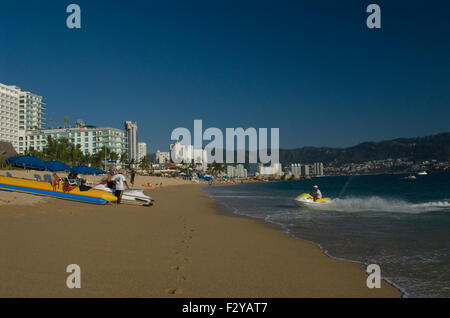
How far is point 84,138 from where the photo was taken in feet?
404

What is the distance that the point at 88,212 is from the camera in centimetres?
1278

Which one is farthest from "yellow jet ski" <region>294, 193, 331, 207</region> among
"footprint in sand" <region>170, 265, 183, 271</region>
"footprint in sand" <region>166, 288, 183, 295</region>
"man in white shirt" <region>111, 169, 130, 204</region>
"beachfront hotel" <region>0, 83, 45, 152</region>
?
"beachfront hotel" <region>0, 83, 45, 152</region>

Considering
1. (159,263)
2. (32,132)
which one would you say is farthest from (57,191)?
(32,132)

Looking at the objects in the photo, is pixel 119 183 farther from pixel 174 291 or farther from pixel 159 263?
pixel 174 291

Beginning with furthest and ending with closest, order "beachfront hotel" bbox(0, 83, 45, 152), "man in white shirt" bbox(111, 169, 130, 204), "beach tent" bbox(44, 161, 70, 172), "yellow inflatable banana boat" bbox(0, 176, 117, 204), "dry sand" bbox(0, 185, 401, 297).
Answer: "beachfront hotel" bbox(0, 83, 45, 152) < "beach tent" bbox(44, 161, 70, 172) < "man in white shirt" bbox(111, 169, 130, 204) < "yellow inflatable banana boat" bbox(0, 176, 117, 204) < "dry sand" bbox(0, 185, 401, 297)

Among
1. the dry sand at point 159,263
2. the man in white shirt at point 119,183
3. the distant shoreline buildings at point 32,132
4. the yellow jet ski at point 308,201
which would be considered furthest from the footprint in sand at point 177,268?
the distant shoreline buildings at point 32,132

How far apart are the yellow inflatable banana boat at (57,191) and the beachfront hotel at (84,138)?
358ft

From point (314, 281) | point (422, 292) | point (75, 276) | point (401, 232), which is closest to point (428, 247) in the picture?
point (401, 232)

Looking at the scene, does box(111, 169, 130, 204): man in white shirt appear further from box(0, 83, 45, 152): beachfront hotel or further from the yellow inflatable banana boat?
box(0, 83, 45, 152): beachfront hotel

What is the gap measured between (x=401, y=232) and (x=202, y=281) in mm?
9654

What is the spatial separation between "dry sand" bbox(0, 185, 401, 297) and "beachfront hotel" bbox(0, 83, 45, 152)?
128m

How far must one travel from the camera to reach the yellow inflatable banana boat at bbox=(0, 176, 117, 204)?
618 inches

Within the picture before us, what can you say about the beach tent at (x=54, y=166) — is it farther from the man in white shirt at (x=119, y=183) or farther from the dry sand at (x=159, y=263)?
the dry sand at (x=159, y=263)
